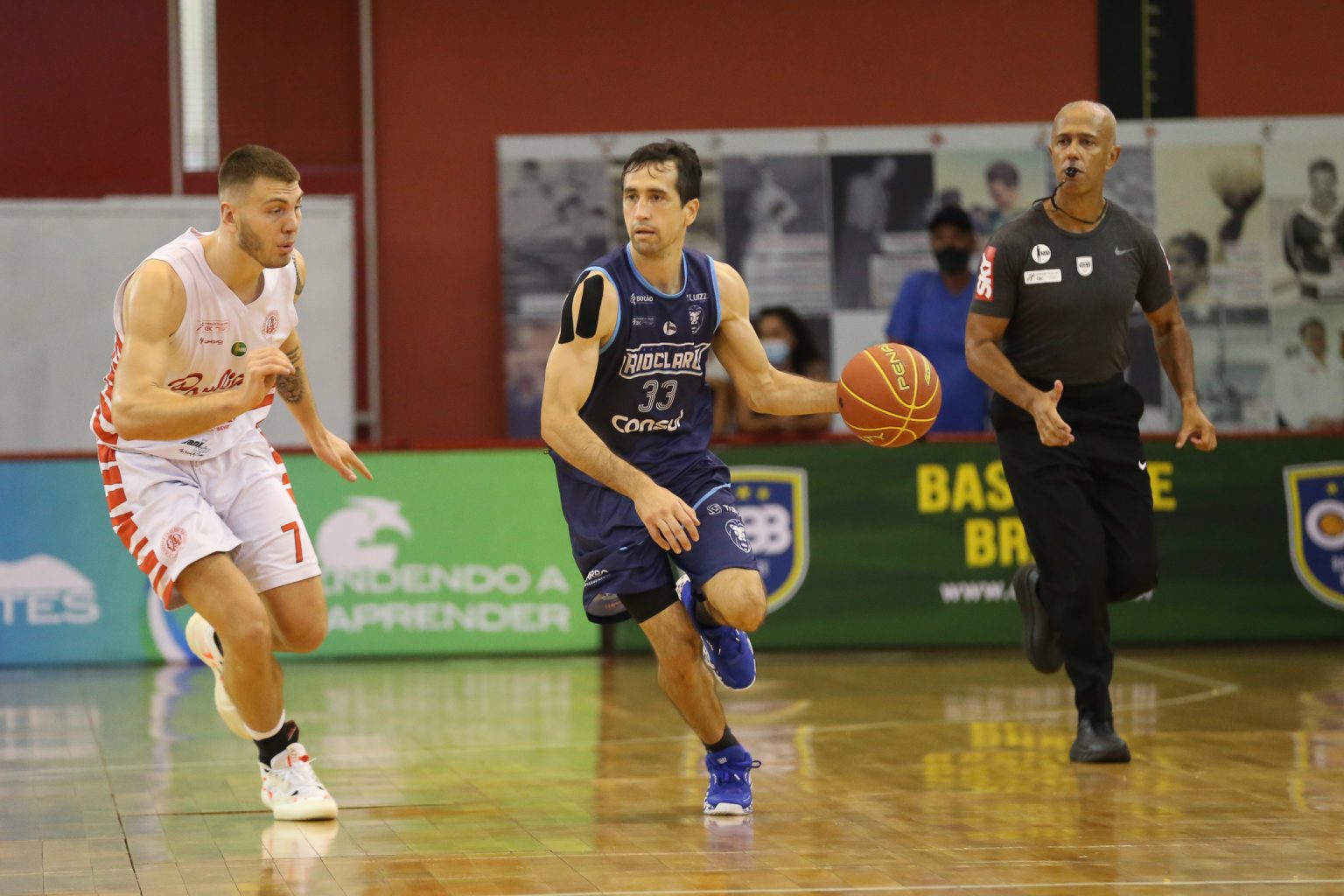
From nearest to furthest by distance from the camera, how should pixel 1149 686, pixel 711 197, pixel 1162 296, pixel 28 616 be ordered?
pixel 1162 296 → pixel 1149 686 → pixel 28 616 → pixel 711 197

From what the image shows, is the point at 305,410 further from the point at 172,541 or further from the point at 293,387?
the point at 172,541

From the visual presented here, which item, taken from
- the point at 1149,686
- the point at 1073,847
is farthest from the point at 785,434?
the point at 1073,847

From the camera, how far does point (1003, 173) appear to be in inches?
515

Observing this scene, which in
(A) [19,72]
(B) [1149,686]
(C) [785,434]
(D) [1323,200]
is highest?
(A) [19,72]

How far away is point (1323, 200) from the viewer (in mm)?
13172

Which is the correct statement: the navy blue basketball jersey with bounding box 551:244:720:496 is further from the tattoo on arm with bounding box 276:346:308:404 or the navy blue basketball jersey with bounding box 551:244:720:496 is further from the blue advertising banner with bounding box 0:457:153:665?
the blue advertising banner with bounding box 0:457:153:665

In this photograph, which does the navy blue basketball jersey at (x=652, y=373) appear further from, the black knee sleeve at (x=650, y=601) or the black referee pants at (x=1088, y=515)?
the black referee pants at (x=1088, y=515)

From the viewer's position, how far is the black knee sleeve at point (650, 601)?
207 inches

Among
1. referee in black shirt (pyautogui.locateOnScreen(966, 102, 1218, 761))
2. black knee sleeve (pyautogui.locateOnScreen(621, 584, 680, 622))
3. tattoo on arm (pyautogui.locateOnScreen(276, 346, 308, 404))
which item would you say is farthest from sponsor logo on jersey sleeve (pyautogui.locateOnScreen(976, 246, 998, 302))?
tattoo on arm (pyautogui.locateOnScreen(276, 346, 308, 404))

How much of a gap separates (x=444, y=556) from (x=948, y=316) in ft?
11.5

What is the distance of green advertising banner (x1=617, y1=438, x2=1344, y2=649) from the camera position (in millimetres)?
9859

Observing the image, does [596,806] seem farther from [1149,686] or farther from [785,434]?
[785,434]

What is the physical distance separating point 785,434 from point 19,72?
687cm

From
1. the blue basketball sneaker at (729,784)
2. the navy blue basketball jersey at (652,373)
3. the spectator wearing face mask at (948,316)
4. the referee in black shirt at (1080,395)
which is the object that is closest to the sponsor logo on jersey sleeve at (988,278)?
the referee in black shirt at (1080,395)
